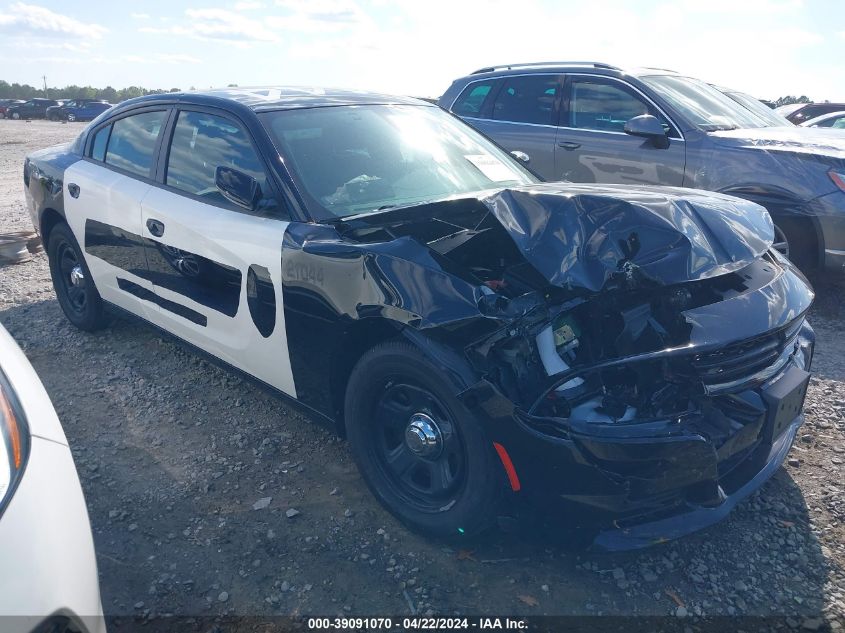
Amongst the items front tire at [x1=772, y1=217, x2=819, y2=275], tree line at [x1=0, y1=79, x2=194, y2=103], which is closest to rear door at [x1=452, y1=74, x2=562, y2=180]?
front tire at [x1=772, y1=217, x2=819, y2=275]

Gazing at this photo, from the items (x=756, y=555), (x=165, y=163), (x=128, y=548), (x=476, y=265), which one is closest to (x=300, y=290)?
(x=476, y=265)

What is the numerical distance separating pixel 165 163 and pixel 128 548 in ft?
6.94

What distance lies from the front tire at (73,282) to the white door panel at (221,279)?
3.66 ft

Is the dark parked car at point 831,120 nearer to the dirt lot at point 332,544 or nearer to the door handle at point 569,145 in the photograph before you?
the door handle at point 569,145

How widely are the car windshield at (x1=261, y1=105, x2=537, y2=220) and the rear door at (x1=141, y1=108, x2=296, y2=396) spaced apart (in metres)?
0.20

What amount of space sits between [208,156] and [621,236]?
88.3 inches

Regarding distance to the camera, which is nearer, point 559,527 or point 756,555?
point 559,527

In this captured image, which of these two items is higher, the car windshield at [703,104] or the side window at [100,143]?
the car windshield at [703,104]

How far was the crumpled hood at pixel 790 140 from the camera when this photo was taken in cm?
541

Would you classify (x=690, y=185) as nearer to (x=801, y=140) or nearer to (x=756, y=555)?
(x=801, y=140)

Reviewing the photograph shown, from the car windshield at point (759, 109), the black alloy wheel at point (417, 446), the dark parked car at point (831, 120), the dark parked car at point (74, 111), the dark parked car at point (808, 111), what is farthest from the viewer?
the dark parked car at point (74, 111)

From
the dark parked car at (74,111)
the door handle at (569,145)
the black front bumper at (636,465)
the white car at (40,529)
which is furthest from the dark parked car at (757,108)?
the dark parked car at (74,111)

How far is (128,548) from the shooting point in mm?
2865

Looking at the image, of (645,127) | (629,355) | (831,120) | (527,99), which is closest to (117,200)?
(629,355)
